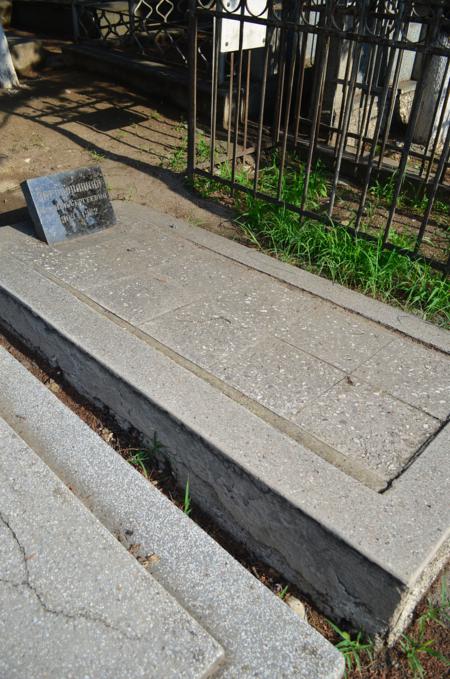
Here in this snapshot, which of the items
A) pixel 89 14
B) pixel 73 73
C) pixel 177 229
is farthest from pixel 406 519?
pixel 89 14

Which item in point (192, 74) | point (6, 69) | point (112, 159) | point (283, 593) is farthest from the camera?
point (6, 69)

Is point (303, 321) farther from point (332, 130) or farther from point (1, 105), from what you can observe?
point (1, 105)

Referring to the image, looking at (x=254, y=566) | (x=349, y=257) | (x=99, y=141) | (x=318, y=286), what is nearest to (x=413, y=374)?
(x=318, y=286)

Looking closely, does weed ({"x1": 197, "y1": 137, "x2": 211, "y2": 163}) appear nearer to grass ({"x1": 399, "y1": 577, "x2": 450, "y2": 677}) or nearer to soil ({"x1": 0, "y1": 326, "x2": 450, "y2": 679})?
soil ({"x1": 0, "y1": 326, "x2": 450, "y2": 679})

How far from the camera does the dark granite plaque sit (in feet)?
11.0

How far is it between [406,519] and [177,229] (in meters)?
2.50

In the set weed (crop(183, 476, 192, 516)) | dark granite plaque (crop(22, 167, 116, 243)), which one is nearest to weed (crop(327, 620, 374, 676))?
weed (crop(183, 476, 192, 516))

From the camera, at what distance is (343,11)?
11.7 feet

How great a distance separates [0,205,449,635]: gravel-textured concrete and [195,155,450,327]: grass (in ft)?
1.20

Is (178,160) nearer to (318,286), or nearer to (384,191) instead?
(384,191)

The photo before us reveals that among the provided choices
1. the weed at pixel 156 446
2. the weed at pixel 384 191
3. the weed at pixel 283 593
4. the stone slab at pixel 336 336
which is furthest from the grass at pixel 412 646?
the weed at pixel 384 191

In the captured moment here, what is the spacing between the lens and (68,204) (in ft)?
11.3

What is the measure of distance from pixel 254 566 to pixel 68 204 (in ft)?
7.97

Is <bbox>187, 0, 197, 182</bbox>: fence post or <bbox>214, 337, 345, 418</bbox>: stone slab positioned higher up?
<bbox>187, 0, 197, 182</bbox>: fence post
